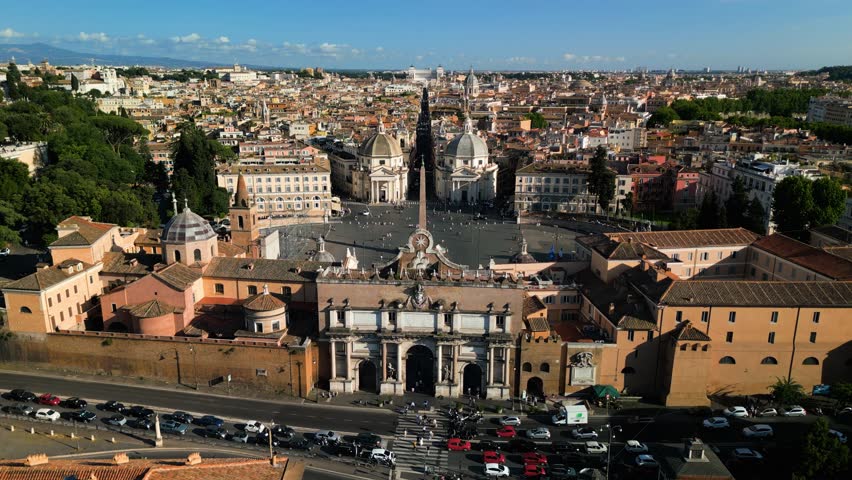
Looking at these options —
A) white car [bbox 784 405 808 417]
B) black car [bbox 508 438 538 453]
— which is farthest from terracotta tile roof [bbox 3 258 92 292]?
white car [bbox 784 405 808 417]

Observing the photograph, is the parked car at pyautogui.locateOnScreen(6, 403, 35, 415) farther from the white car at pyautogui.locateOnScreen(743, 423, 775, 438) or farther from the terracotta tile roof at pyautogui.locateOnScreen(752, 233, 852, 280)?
the terracotta tile roof at pyautogui.locateOnScreen(752, 233, 852, 280)

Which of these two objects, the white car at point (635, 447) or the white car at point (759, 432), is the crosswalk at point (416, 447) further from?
the white car at point (759, 432)

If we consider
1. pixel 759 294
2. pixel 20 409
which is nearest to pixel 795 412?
pixel 759 294

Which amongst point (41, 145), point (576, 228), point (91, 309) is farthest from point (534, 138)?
point (91, 309)

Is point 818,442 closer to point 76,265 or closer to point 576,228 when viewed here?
point 76,265

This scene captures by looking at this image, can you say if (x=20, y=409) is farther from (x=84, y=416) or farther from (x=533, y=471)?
(x=533, y=471)

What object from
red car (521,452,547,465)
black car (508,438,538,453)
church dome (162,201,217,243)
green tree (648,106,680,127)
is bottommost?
black car (508,438,538,453)

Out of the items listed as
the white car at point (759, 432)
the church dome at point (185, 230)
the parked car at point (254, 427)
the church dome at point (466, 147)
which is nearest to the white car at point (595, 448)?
the white car at point (759, 432)
